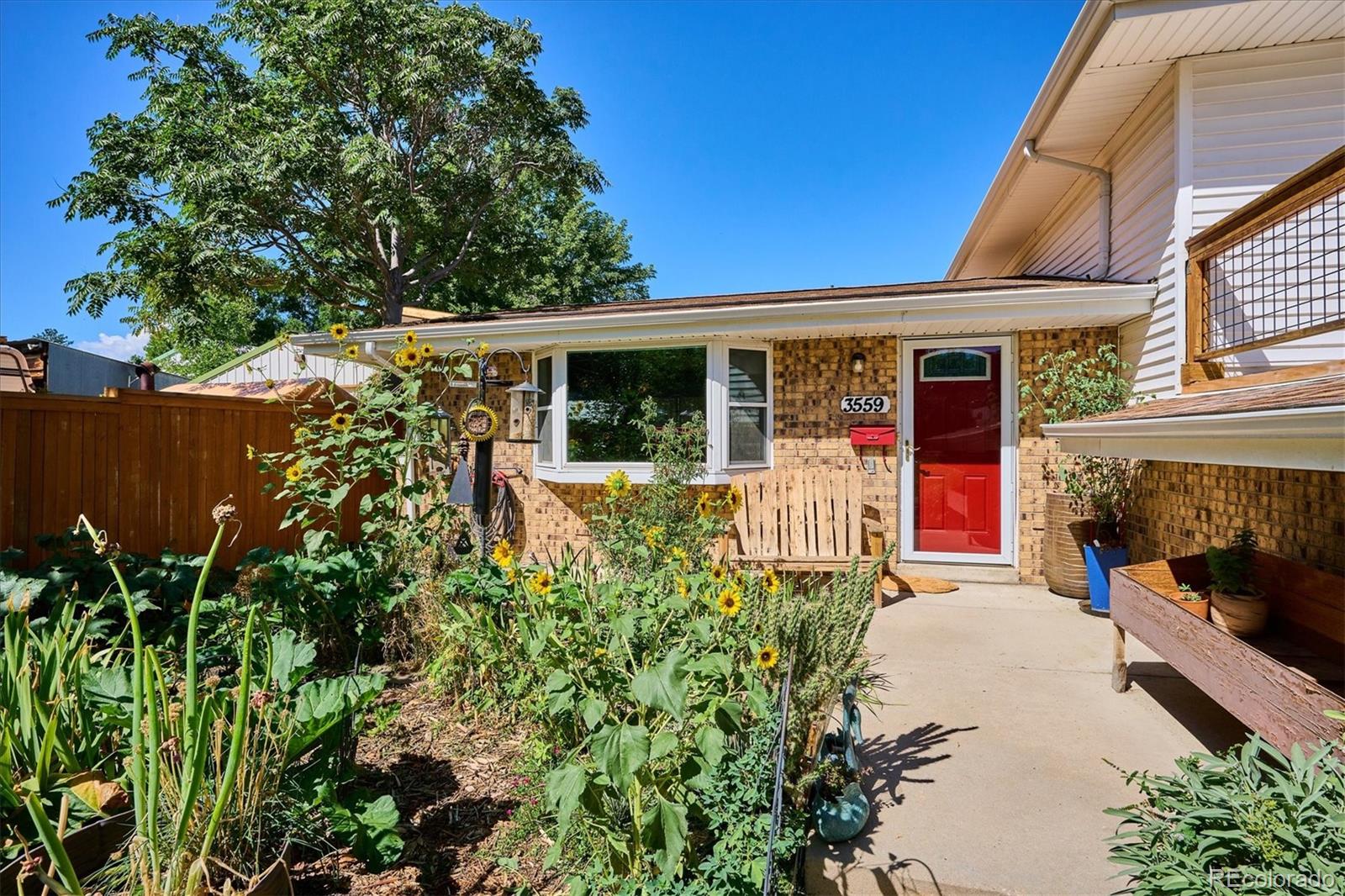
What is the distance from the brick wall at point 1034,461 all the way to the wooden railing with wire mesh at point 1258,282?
4.11 feet

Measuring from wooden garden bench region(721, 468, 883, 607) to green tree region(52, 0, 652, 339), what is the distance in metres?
9.28

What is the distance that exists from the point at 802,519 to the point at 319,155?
10.7m

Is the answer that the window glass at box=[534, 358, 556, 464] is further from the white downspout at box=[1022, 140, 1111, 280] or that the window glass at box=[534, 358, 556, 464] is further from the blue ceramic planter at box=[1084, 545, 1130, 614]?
the white downspout at box=[1022, 140, 1111, 280]

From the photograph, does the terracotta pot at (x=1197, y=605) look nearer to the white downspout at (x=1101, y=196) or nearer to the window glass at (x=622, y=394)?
the white downspout at (x=1101, y=196)

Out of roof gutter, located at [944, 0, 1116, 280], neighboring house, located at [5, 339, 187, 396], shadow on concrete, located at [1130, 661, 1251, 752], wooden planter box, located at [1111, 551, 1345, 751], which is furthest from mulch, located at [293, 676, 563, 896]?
neighboring house, located at [5, 339, 187, 396]

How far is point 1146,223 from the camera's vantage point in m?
4.91

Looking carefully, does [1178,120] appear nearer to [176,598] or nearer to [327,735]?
[327,735]

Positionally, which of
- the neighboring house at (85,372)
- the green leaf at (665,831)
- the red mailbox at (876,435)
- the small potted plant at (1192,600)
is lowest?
the green leaf at (665,831)

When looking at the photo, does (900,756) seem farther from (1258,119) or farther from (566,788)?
(1258,119)

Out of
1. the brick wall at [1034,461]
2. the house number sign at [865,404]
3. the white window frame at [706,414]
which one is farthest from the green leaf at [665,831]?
the brick wall at [1034,461]

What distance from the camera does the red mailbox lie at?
19.1 feet

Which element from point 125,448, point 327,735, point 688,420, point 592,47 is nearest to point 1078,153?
point 688,420

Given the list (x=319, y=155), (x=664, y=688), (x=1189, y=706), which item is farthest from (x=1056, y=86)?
(x=319, y=155)

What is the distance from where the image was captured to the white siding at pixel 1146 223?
449 cm
